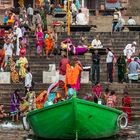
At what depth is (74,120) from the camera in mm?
22359

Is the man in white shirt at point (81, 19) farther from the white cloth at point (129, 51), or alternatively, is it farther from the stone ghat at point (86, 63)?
the white cloth at point (129, 51)

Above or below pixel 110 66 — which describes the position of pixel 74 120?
below

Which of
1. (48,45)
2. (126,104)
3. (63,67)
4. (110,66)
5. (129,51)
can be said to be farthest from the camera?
(48,45)

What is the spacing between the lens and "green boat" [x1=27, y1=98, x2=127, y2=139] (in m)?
22.3

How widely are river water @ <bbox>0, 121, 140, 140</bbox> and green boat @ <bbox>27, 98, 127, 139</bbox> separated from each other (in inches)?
27.2

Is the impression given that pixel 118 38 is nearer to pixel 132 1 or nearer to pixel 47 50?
pixel 47 50

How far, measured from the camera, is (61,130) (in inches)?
898

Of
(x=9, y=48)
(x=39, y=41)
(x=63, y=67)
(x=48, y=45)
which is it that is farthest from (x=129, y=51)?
(x=9, y=48)

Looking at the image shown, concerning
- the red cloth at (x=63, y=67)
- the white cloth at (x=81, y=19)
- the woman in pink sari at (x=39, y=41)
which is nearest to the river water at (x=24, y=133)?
the red cloth at (x=63, y=67)

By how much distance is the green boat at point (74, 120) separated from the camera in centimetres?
2230

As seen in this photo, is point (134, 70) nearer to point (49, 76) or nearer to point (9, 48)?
point (49, 76)

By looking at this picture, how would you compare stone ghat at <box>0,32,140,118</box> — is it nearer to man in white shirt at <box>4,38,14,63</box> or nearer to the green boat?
man in white shirt at <box>4,38,14,63</box>

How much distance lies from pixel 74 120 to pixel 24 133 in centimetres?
321

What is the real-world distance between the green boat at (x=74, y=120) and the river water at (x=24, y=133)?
27.2 inches
